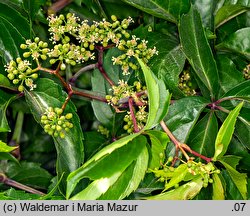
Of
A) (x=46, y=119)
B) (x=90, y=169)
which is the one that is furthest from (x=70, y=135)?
(x=90, y=169)

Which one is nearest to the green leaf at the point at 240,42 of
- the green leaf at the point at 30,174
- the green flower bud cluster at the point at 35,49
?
the green flower bud cluster at the point at 35,49

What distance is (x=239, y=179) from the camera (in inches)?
52.1

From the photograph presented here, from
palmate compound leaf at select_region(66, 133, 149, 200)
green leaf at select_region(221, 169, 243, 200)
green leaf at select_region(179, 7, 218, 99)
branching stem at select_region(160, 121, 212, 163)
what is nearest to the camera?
palmate compound leaf at select_region(66, 133, 149, 200)

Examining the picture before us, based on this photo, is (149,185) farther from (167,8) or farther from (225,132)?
(167,8)

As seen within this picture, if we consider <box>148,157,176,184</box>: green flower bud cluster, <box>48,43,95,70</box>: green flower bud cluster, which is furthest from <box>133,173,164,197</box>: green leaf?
<box>48,43,95,70</box>: green flower bud cluster

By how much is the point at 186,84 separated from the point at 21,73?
470mm

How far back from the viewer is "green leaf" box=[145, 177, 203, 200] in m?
1.24

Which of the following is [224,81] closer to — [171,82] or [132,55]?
[171,82]

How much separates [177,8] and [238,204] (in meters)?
0.50

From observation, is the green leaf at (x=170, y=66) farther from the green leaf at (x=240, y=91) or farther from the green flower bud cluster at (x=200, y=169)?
the green flower bud cluster at (x=200, y=169)

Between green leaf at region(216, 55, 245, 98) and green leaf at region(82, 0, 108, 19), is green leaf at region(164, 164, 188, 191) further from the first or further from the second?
green leaf at region(82, 0, 108, 19)

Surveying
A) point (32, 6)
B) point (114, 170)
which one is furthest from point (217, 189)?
point (32, 6)

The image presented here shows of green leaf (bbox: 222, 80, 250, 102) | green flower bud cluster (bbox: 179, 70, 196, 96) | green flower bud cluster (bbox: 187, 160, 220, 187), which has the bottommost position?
green flower bud cluster (bbox: 187, 160, 220, 187)

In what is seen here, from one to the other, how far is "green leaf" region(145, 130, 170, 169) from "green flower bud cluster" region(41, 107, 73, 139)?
0.67 ft
